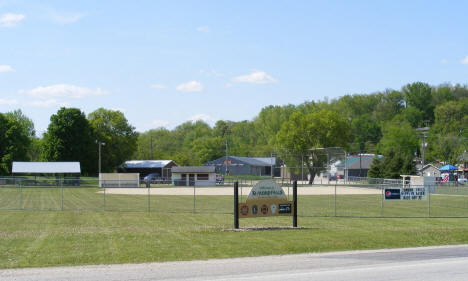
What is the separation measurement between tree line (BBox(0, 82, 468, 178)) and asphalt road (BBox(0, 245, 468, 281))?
66028 millimetres

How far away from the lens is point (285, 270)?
462 inches

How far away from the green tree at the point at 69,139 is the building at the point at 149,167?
15.3 metres

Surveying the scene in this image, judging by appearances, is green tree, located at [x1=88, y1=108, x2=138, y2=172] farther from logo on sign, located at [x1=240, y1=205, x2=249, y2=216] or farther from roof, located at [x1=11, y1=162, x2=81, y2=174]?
logo on sign, located at [x1=240, y1=205, x2=249, y2=216]

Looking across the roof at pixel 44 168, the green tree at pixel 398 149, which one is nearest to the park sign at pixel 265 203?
the roof at pixel 44 168

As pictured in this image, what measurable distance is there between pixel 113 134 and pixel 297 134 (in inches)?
1393

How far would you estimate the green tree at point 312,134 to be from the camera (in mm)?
88875

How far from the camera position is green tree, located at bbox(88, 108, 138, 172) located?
313ft

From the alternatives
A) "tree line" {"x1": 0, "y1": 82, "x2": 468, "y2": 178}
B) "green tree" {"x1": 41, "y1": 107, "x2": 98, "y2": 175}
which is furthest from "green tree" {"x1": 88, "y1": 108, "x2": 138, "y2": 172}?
"green tree" {"x1": 41, "y1": 107, "x2": 98, "y2": 175}


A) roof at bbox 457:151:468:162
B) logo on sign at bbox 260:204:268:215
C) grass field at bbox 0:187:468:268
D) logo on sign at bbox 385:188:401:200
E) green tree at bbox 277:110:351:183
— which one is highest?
green tree at bbox 277:110:351:183

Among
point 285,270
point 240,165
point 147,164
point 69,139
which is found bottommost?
point 285,270

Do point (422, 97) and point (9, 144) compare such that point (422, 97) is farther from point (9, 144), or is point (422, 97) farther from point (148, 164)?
point (9, 144)

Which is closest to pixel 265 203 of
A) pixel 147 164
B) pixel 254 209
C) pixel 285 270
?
pixel 254 209

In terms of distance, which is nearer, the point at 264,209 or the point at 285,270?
the point at 285,270

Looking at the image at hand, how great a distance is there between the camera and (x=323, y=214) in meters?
27.7
